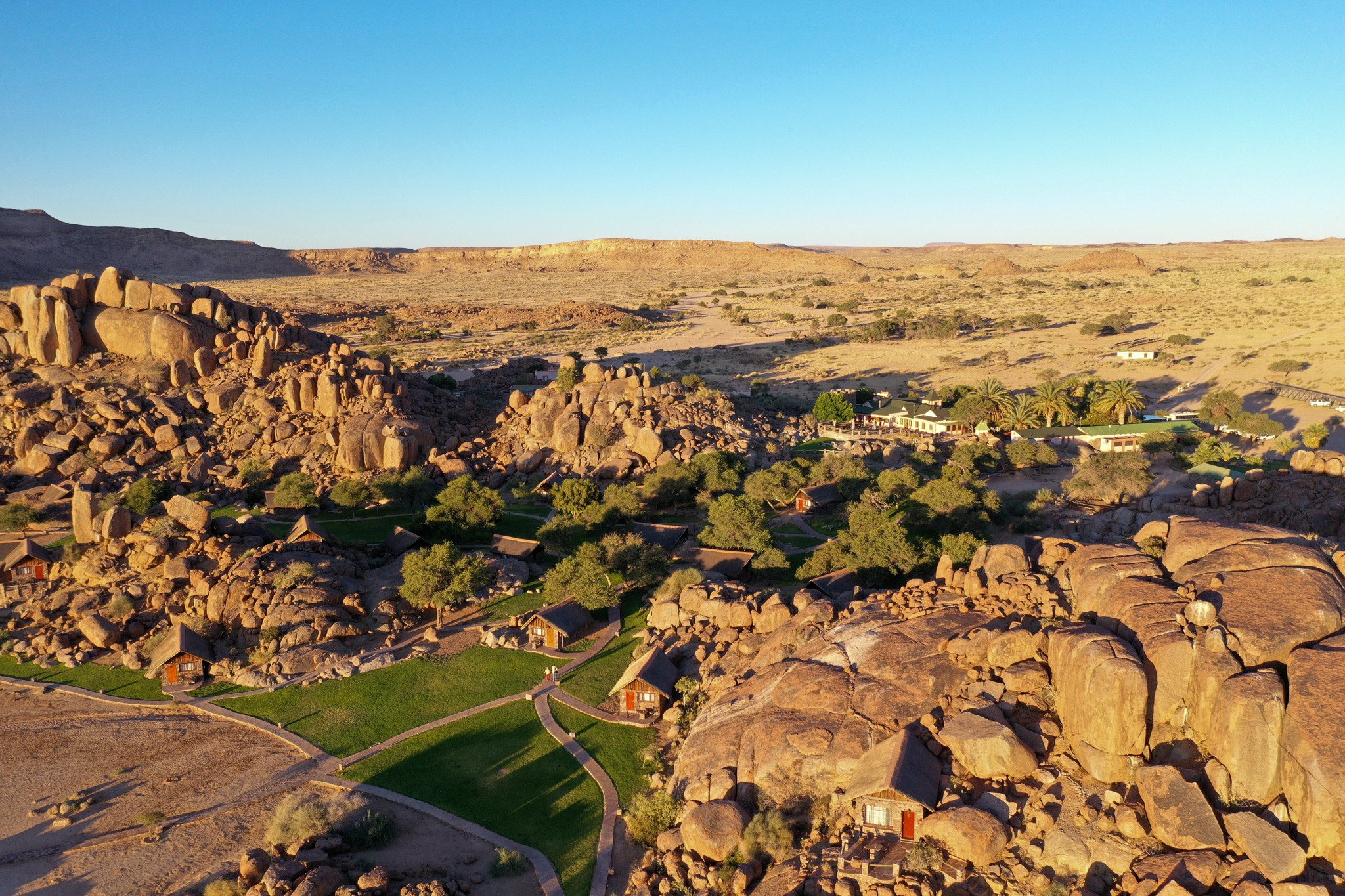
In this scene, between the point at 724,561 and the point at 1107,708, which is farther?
the point at 724,561

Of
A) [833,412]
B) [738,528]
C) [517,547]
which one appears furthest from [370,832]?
[833,412]

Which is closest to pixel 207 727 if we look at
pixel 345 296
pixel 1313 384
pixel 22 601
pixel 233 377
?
pixel 22 601

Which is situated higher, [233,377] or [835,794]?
[233,377]

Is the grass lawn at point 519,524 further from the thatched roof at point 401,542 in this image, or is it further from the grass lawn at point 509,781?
the grass lawn at point 509,781

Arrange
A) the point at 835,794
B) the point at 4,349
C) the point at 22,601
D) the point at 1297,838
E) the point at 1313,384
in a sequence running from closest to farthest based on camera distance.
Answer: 1. the point at 1297,838
2. the point at 835,794
3. the point at 22,601
4. the point at 4,349
5. the point at 1313,384

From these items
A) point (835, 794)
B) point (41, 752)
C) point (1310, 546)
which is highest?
point (1310, 546)

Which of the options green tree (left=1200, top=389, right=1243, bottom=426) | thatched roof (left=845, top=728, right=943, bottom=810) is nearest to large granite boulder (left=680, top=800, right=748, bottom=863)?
thatched roof (left=845, top=728, right=943, bottom=810)

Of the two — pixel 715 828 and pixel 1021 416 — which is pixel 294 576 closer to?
pixel 715 828

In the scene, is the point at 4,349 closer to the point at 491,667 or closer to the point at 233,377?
the point at 233,377
